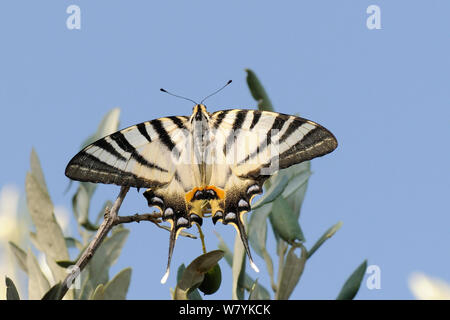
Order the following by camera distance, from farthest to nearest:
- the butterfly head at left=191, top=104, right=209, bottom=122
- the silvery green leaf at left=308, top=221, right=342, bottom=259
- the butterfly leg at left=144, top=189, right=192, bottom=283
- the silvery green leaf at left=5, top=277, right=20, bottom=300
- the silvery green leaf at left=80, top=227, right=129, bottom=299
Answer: the silvery green leaf at left=308, top=221, right=342, bottom=259 < the silvery green leaf at left=80, top=227, right=129, bottom=299 < the butterfly head at left=191, top=104, right=209, bottom=122 < the butterfly leg at left=144, top=189, right=192, bottom=283 < the silvery green leaf at left=5, top=277, right=20, bottom=300

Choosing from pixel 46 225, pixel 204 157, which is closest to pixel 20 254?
pixel 46 225

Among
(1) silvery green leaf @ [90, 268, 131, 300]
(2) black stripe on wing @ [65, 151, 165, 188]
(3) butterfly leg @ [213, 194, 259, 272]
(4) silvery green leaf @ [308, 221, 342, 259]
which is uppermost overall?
(2) black stripe on wing @ [65, 151, 165, 188]

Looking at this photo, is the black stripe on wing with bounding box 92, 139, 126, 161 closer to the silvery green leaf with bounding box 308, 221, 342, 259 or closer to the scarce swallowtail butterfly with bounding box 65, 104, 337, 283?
the scarce swallowtail butterfly with bounding box 65, 104, 337, 283

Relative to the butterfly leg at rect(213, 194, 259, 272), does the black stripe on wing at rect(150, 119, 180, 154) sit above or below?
above

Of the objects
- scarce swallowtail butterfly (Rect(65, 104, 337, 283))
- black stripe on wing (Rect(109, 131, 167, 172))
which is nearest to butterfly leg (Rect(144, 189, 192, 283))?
scarce swallowtail butterfly (Rect(65, 104, 337, 283))

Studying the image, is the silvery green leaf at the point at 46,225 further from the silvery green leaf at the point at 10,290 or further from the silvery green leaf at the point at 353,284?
the silvery green leaf at the point at 353,284

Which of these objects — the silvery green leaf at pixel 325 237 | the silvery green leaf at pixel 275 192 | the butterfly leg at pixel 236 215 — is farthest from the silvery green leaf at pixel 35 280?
the silvery green leaf at pixel 325 237
